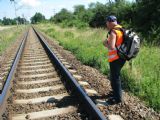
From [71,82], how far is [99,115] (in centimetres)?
256

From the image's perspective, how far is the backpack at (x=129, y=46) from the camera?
5945 mm

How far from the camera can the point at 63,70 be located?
9.28 metres

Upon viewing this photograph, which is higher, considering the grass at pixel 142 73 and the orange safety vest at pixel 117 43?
the orange safety vest at pixel 117 43

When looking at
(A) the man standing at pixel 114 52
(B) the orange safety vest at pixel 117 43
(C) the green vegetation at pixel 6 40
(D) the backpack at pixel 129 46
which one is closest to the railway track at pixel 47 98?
(A) the man standing at pixel 114 52

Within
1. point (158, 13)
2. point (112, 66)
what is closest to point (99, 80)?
point (112, 66)

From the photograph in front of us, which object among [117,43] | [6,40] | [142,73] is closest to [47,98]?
[117,43]

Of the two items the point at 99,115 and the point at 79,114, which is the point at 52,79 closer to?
the point at 79,114

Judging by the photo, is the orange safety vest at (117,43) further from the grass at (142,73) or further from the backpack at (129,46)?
the grass at (142,73)

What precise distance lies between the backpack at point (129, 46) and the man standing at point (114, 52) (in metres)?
0.08

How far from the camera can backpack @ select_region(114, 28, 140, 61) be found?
234 inches

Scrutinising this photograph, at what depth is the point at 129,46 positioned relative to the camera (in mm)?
5980

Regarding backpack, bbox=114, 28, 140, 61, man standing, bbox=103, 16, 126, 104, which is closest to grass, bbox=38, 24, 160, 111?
man standing, bbox=103, 16, 126, 104

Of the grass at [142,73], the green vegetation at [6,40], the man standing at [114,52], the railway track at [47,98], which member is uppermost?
the man standing at [114,52]

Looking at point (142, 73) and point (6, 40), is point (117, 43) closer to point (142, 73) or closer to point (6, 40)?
point (142, 73)
